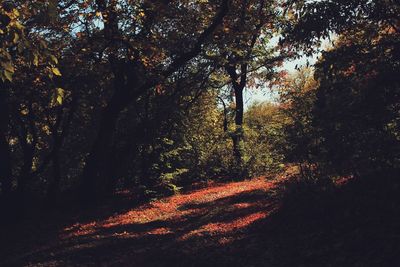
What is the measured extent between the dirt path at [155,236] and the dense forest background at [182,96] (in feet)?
7.19

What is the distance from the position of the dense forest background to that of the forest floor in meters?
1.39

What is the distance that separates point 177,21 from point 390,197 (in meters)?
12.6

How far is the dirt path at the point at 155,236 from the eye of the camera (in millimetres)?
11104

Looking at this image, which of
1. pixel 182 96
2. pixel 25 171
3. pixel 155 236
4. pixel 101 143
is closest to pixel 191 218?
pixel 155 236

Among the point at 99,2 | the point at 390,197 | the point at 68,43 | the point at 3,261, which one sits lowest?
the point at 3,261

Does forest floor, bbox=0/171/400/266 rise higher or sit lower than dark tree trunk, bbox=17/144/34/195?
lower

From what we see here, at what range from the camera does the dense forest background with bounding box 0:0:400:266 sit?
10172 millimetres

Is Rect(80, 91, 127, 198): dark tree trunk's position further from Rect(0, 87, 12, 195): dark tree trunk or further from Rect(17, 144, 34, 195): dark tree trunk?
Rect(0, 87, 12, 195): dark tree trunk

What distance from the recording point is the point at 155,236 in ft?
45.4

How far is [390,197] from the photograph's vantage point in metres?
9.71

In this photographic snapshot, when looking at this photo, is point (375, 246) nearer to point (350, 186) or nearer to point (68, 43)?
point (350, 186)

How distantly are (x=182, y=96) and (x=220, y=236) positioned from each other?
586 inches

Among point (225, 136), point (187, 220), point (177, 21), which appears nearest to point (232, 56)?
point (225, 136)

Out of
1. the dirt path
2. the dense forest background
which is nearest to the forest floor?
the dirt path
